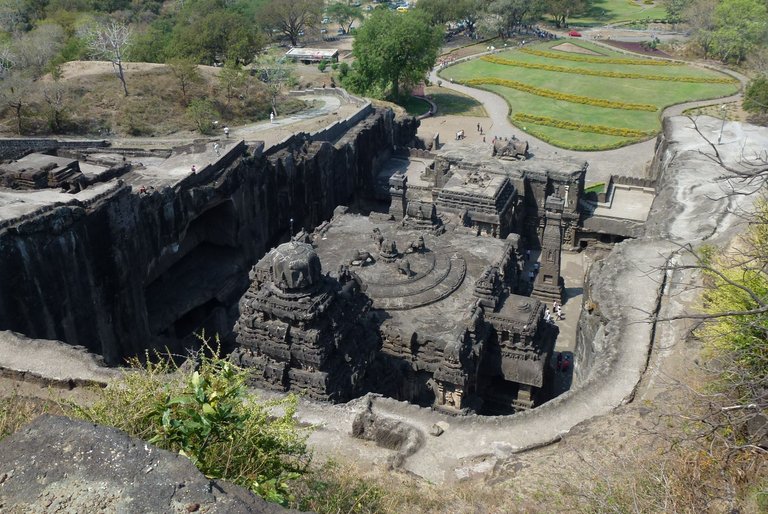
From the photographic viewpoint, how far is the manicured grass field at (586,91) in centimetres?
6625

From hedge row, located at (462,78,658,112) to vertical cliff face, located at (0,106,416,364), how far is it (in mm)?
36126

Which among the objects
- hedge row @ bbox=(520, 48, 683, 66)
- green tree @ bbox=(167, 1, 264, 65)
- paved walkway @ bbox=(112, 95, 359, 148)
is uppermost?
green tree @ bbox=(167, 1, 264, 65)

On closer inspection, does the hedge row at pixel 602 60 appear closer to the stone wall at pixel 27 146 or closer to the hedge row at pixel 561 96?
the hedge row at pixel 561 96

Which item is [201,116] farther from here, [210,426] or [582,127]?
[210,426]

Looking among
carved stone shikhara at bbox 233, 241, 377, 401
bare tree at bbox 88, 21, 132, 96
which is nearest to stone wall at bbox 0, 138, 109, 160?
bare tree at bbox 88, 21, 132, 96

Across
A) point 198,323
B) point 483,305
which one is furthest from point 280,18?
point 483,305

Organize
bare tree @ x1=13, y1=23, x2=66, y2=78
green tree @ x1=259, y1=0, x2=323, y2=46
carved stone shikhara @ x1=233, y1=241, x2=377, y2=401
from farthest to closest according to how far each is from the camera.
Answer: green tree @ x1=259, y1=0, x2=323, y2=46, bare tree @ x1=13, y1=23, x2=66, y2=78, carved stone shikhara @ x1=233, y1=241, x2=377, y2=401

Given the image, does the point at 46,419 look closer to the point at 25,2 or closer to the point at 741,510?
the point at 741,510

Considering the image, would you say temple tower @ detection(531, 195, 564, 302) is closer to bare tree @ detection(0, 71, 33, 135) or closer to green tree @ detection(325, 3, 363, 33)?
bare tree @ detection(0, 71, 33, 135)

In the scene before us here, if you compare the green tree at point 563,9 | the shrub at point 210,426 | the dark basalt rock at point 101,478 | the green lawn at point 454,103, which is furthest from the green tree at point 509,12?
the dark basalt rock at point 101,478

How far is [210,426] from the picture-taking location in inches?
447

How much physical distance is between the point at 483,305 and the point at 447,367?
353 centimetres

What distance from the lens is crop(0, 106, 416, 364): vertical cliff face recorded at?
2656 centimetres

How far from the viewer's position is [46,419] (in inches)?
414
